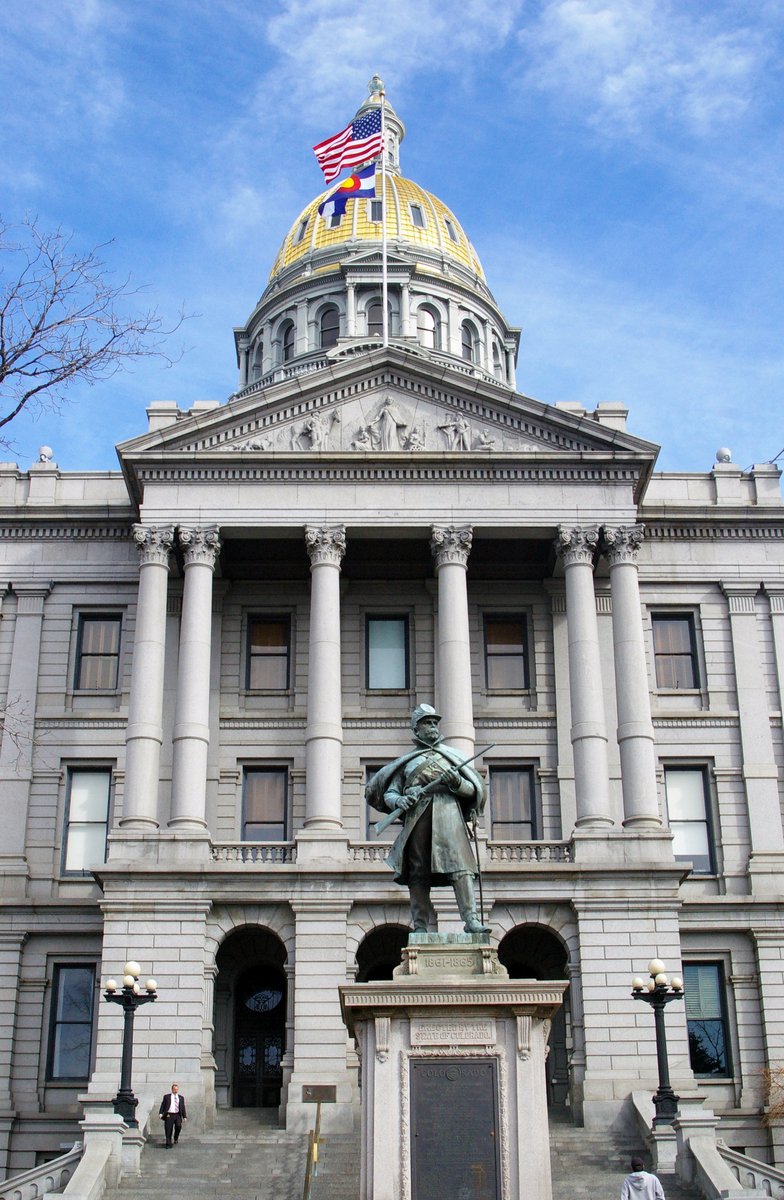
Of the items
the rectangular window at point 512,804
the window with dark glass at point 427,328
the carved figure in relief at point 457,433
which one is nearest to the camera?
→ the rectangular window at point 512,804

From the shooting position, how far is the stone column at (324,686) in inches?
1455

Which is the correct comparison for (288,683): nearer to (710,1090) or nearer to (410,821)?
(710,1090)

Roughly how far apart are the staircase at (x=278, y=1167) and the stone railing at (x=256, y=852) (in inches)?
231

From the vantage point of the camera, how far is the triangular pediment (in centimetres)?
4016

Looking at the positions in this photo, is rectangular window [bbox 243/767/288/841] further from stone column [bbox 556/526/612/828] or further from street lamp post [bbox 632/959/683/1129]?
street lamp post [bbox 632/959/683/1129]

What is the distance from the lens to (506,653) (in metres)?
42.1

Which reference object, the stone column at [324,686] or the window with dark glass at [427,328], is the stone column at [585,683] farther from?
the window with dark glass at [427,328]

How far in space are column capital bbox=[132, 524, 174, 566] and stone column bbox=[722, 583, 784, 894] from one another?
1516 centimetres

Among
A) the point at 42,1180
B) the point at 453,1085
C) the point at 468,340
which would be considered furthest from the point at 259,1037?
the point at 468,340

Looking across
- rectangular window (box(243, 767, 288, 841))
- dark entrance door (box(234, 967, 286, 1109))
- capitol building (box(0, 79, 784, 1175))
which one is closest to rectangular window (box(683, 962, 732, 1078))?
capitol building (box(0, 79, 784, 1175))

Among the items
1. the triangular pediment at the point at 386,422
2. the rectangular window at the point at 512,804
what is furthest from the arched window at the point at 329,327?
the rectangular window at the point at 512,804

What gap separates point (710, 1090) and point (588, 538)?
44.5 ft

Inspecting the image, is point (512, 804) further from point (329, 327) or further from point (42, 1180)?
point (329, 327)

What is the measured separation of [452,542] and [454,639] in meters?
2.65
